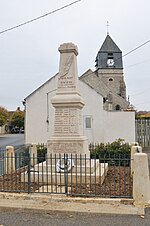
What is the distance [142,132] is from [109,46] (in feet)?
103

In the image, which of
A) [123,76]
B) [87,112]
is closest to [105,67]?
[123,76]

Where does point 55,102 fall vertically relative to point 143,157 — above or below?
above

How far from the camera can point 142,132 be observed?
17.8m

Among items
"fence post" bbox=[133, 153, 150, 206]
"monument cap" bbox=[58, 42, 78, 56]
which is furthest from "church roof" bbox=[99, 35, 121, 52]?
"fence post" bbox=[133, 153, 150, 206]

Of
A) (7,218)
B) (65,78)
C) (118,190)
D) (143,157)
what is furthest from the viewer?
(65,78)

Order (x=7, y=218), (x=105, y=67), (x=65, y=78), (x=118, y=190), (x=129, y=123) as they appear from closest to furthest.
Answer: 1. (x=7, y=218)
2. (x=118, y=190)
3. (x=65, y=78)
4. (x=129, y=123)
5. (x=105, y=67)

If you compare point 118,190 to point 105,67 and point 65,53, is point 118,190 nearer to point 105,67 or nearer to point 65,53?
point 65,53

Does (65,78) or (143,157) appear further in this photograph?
(65,78)

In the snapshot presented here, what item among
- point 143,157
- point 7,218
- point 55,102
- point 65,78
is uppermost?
point 65,78

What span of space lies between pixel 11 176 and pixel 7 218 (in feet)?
9.58

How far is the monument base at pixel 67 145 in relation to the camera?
24.2ft

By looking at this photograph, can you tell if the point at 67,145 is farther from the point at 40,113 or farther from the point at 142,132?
the point at 142,132

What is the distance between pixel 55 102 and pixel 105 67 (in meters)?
39.3

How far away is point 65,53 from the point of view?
801cm
